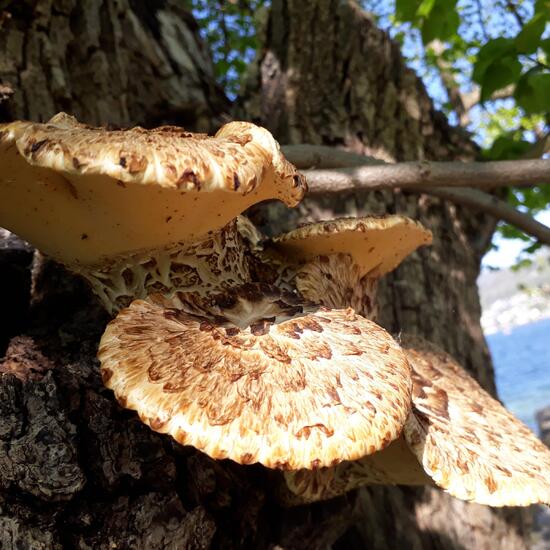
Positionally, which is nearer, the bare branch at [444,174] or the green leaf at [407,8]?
the bare branch at [444,174]

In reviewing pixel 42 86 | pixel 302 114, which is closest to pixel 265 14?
pixel 302 114

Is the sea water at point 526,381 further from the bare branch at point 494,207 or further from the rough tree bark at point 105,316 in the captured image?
the bare branch at point 494,207

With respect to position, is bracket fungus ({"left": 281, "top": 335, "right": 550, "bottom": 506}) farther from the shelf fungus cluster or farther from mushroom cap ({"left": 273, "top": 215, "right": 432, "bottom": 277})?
mushroom cap ({"left": 273, "top": 215, "right": 432, "bottom": 277})

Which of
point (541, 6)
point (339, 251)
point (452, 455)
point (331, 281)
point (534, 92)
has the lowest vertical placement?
point (452, 455)

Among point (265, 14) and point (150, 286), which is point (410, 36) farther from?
point (150, 286)

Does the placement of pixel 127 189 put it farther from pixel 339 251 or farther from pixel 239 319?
pixel 339 251

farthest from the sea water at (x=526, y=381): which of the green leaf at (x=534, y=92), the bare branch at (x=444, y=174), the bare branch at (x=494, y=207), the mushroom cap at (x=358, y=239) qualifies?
the mushroom cap at (x=358, y=239)

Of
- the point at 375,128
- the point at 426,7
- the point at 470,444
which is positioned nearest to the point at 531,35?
the point at 426,7
